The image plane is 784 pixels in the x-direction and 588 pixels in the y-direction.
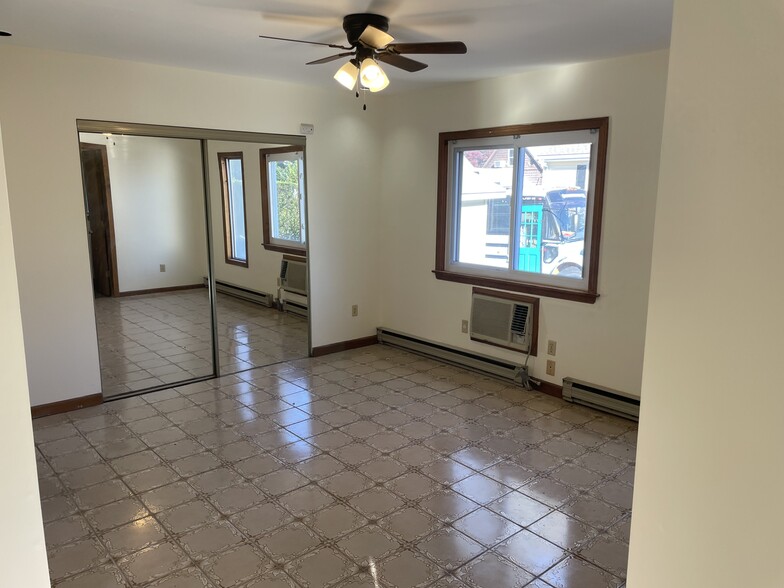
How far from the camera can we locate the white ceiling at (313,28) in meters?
2.60

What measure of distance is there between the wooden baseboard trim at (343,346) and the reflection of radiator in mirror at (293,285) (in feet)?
1.21

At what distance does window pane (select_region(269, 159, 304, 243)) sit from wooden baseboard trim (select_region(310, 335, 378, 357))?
1.02 meters

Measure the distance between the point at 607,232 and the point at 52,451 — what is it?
146 inches

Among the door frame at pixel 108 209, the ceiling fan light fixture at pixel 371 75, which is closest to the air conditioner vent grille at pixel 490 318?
the ceiling fan light fixture at pixel 371 75

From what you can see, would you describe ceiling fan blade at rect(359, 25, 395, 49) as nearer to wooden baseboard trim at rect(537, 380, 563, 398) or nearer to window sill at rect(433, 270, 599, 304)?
window sill at rect(433, 270, 599, 304)

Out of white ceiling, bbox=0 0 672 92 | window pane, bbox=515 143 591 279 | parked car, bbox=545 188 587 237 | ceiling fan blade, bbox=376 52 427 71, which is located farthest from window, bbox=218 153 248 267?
parked car, bbox=545 188 587 237

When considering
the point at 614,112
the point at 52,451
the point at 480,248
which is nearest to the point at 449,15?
the point at 614,112

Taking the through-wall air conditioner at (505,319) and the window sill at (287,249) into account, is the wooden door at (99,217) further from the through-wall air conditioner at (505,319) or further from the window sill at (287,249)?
the through-wall air conditioner at (505,319)

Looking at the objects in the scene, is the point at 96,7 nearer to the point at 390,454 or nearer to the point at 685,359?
the point at 390,454

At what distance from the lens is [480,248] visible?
4676mm

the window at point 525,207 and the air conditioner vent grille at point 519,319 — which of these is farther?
the air conditioner vent grille at point 519,319

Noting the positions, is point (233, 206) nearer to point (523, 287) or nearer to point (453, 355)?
point (453, 355)

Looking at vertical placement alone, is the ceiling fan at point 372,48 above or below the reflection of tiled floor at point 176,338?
above

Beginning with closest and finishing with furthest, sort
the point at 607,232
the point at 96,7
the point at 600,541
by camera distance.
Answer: the point at 600,541 < the point at 96,7 < the point at 607,232
